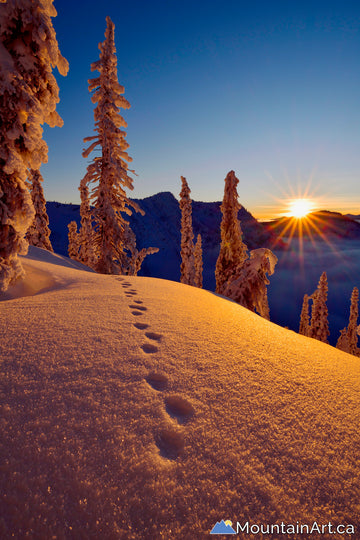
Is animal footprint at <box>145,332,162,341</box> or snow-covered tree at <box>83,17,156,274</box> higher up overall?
snow-covered tree at <box>83,17,156,274</box>

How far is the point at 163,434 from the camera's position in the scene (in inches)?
54.0

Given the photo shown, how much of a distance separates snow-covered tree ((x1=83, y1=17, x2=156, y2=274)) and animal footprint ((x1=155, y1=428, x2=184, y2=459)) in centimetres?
1090

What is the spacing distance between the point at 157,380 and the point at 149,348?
48 cm

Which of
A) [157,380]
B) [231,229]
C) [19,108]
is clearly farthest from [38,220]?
[157,380]

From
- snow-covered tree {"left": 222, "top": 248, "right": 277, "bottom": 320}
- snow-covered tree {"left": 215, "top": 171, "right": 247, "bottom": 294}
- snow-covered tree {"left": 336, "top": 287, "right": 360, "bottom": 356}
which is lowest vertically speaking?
snow-covered tree {"left": 336, "top": 287, "right": 360, "bottom": 356}

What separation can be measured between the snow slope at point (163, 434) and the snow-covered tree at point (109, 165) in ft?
33.4

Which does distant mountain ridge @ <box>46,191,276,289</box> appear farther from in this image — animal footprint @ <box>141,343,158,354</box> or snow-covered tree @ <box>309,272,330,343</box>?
animal footprint @ <box>141,343,158,354</box>

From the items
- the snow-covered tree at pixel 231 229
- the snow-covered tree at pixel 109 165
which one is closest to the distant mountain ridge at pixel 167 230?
the snow-covered tree at pixel 231 229

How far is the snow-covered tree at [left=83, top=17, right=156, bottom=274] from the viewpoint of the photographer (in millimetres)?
11031

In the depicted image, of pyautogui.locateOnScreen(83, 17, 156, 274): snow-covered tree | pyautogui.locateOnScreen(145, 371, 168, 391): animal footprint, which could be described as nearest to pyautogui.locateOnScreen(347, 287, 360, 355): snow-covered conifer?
pyautogui.locateOnScreen(83, 17, 156, 274): snow-covered tree

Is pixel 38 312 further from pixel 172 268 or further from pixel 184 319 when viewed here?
pixel 172 268

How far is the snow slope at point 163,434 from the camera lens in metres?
0.97

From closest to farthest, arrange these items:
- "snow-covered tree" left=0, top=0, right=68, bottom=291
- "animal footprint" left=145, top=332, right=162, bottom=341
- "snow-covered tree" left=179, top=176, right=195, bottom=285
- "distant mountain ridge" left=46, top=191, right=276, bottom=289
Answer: "animal footprint" left=145, top=332, right=162, bottom=341
"snow-covered tree" left=0, top=0, right=68, bottom=291
"snow-covered tree" left=179, top=176, right=195, bottom=285
"distant mountain ridge" left=46, top=191, right=276, bottom=289

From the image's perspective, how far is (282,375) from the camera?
6.77 ft
